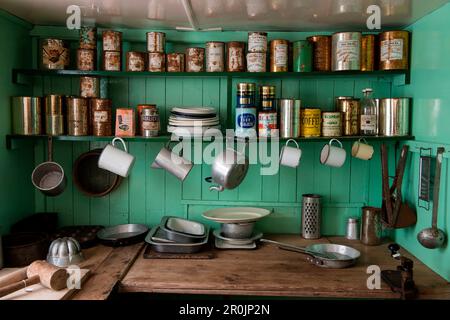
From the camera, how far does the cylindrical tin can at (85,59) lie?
6.77 ft

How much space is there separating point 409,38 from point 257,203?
41.0 inches

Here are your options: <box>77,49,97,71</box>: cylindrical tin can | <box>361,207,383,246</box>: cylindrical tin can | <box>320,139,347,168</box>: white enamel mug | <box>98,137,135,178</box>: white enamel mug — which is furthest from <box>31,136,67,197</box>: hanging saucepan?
<box>361,207,383,246</box>: cylindrical tin can

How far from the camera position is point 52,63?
81.7 inches

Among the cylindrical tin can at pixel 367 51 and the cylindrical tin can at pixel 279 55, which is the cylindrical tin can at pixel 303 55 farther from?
the cylindrical tin can at pixel 367 51

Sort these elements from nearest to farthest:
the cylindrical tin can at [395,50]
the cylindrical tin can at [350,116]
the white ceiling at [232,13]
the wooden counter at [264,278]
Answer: the wooden counter at [264,278]
the white ceiling at [232,13]
the cylindrical tin can at [395,50]
the cylindrical tin can at [350,116]

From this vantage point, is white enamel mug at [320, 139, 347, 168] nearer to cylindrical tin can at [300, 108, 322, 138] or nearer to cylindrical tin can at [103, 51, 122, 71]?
cylindrical tin can at [300, 108, 322, 138]

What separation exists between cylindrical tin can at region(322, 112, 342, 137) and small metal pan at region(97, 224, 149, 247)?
0.97 metres

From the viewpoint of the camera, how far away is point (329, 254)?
1.99 meters

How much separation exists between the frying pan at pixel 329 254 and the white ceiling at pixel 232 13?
3.20 feet

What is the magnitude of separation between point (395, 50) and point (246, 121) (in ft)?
2.36

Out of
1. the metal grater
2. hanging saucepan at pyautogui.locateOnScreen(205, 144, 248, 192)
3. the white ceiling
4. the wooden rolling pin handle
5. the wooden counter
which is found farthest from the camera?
the metal grater

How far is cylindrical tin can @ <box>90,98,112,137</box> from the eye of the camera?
81.4 inches

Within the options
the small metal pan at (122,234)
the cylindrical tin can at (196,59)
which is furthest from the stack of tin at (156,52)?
the small metal pan at (122,234)

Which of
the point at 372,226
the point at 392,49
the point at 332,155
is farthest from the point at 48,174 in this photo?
the point at 392,49
